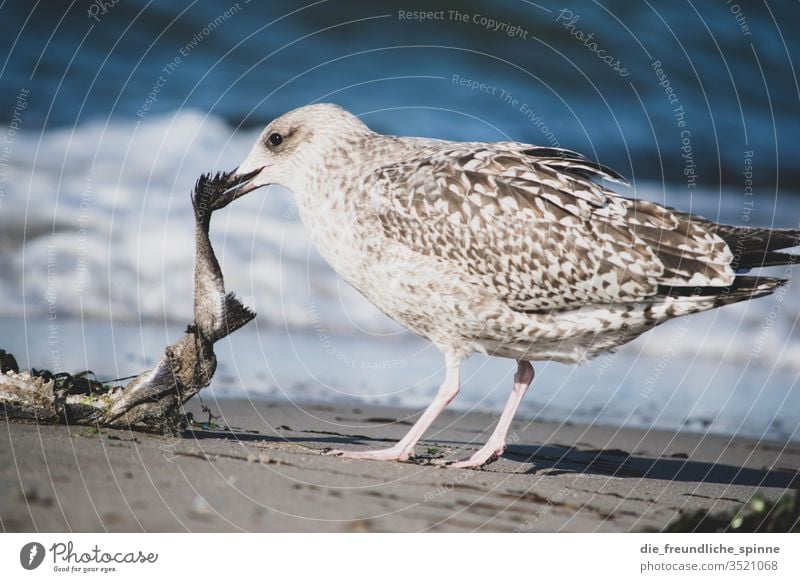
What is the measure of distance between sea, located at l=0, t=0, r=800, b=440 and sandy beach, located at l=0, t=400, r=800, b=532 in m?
1.44

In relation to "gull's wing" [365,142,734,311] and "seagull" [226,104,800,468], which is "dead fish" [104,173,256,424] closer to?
"seagull" [226,104,800,468]

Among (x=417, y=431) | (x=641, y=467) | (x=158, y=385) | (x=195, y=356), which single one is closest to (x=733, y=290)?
(x=641, y=467)

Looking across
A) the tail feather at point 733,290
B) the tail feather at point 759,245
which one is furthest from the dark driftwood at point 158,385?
the tail feather at point 759,245

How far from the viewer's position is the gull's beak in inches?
268

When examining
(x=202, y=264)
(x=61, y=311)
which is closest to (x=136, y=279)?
(x=61, y=311)

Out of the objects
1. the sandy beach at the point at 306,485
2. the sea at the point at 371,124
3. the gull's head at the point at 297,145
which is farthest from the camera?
the sea at the point at 371,124

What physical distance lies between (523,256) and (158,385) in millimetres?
2810

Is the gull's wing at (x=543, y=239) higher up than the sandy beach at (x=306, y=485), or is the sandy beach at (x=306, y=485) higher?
the gull's wing at (x=543, y=239)

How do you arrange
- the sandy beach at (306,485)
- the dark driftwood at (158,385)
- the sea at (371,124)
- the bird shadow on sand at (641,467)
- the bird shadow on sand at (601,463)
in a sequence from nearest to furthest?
the sandy beach at (306,485), the dark driftwood at (158,385), the bird shadow on sand at (601,463), the bird shadow on sand at (641,467), the sea at (371,124)

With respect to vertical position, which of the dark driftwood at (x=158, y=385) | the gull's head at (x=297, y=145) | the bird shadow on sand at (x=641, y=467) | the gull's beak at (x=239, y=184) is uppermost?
the gull's head at (x=297, y=145)

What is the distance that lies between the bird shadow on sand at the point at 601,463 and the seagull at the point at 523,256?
0.65 meters

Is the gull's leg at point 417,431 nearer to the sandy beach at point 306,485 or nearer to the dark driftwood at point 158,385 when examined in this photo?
the sandy beach at point 306,485

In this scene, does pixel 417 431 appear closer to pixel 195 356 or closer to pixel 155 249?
pixel 195 356

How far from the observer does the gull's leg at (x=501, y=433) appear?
632 cm
